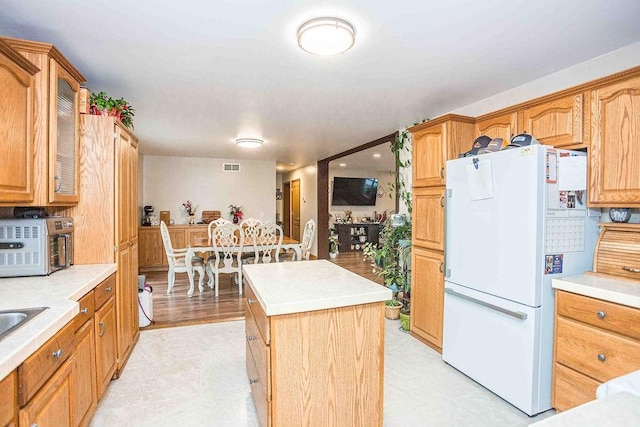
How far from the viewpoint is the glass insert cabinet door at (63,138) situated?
73.5 inches

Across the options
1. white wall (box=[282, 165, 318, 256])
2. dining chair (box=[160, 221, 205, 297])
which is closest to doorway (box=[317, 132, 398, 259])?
white wall (box=[282, 165, 318, 256])

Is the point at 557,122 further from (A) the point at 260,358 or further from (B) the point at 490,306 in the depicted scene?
(A) the point at 260,358

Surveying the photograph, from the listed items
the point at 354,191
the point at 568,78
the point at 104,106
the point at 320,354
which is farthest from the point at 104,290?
the point at 354,191

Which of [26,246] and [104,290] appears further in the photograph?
[104,290]

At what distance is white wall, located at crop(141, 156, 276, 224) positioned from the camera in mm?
6699

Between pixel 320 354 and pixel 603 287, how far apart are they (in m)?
1.57

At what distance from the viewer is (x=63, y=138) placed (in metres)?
2.02

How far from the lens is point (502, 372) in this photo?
2154 mm

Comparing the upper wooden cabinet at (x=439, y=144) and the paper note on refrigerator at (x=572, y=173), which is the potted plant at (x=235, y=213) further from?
the paper note on refrigerator at (x=572, y=173)

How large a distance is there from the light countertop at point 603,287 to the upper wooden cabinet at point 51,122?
2987mm

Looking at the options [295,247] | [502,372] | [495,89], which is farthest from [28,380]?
[295,247]

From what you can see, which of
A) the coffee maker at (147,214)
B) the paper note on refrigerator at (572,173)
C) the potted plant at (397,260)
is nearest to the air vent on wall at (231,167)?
the coffee maker at (147,214)

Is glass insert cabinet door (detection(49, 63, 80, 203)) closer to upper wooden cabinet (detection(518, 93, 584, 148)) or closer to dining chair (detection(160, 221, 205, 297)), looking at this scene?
dining chair (detection(160, 221, 205, 297))

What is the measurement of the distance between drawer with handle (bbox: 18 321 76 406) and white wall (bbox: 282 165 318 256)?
6149mm
